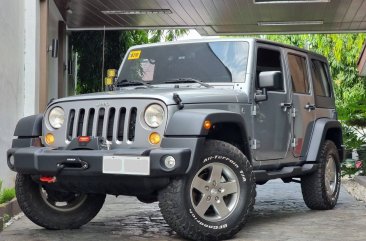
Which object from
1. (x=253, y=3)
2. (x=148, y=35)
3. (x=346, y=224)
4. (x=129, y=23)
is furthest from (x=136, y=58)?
(x=148, y=35)

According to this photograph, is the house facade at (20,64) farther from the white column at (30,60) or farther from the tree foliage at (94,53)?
the tree foliage at (94,53)

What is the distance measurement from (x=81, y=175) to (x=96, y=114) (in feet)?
1.96

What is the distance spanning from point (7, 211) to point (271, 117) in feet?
9.94

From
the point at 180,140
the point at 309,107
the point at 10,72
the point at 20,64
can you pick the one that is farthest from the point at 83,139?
the point at 20,64

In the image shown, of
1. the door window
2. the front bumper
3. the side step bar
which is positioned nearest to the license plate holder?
the front bumper

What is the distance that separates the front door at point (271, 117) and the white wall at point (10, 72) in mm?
3434

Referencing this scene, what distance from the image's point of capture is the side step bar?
21.1ft

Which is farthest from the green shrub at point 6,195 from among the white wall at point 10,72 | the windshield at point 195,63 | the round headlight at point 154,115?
the round headlight at point 154,115

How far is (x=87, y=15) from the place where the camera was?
1419cm

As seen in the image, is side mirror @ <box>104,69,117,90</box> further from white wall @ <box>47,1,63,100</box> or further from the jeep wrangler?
white wall @ <box>47,1,63,100</box>

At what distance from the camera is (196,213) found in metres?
5.34

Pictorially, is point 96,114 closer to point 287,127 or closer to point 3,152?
point 287,127

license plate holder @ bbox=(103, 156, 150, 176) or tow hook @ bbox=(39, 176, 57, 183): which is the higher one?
license plate holder @ bbox=(103, 156, 150, 176)

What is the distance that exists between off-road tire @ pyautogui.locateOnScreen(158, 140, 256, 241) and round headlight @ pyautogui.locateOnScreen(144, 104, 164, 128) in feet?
1.49
